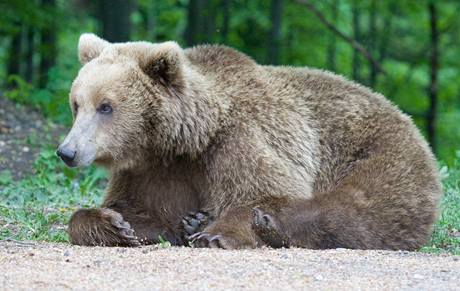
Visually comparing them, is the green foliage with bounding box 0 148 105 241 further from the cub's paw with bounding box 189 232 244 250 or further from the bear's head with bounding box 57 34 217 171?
the cub's paw with bounding box 189 232 244 250

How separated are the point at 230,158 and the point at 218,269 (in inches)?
60.4

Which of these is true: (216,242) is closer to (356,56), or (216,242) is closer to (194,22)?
(194,22)

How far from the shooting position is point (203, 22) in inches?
551

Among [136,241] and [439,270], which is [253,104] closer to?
[136,241]

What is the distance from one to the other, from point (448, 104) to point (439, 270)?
16326mm

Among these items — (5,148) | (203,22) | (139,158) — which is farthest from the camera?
(203,22)

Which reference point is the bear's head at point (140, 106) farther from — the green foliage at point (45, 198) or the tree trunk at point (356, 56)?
the tree trunk at point (356, 56)

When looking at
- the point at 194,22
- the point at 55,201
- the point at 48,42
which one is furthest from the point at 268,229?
the point at 48,42

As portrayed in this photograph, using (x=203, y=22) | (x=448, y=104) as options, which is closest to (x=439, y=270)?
(x=203, y=22)

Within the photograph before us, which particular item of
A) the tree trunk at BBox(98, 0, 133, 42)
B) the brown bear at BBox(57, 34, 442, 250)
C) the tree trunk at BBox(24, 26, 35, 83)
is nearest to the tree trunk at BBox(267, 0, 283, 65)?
the tree trunk at BBox(98, 0, 133, 42)

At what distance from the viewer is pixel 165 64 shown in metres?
6.06

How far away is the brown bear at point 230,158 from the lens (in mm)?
5891

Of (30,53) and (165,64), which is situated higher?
(165,64)

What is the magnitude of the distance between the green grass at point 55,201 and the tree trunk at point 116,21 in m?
2.72
